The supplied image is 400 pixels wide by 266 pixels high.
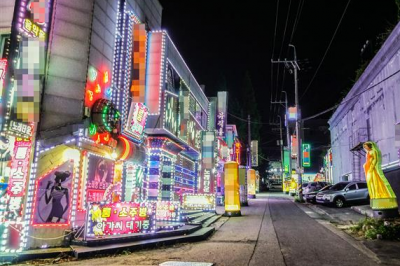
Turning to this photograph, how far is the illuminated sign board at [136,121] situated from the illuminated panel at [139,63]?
1.48 m

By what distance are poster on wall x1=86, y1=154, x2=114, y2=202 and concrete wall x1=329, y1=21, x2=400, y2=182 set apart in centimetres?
1069

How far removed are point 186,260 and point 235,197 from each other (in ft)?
32.1

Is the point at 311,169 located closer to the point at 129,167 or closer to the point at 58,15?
the point at 129,167

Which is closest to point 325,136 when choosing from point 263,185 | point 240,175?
point 263,185

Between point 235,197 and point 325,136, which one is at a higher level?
point 325,136

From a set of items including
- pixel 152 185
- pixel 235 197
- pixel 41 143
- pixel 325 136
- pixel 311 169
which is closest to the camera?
pixel 41 143

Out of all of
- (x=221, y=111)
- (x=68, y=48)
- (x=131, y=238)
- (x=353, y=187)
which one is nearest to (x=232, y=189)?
(x=131, y=238)

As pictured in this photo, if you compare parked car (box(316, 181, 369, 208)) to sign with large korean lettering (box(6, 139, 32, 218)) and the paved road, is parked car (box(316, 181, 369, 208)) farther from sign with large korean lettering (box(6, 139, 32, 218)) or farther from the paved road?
sign with large korean lettering (box(6, 139, 32, 218))

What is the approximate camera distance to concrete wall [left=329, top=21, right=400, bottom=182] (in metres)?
18.2

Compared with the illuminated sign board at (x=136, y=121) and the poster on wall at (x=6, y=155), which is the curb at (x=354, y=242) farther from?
the poster on wall at (x=6, y=155)

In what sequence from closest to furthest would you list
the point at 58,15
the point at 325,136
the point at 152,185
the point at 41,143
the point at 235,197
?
the point at 41,143 < the point at 58,15 < the point at 152,185 < the point at 235,197 < the point at 325,136

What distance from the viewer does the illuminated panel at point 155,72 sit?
1528cm

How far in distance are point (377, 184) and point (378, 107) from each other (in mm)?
10301

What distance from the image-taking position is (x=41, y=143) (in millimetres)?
9055
